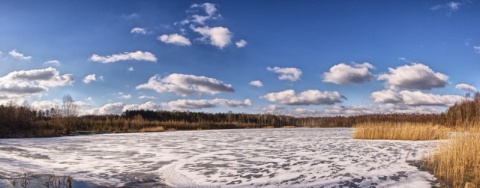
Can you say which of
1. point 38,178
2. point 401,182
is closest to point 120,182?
point 38,178

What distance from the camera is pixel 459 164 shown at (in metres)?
7.22

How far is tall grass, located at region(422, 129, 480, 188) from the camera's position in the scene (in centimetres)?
647

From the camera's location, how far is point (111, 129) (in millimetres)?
30672

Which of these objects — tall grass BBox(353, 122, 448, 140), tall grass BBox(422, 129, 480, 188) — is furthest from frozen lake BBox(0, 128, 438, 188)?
tall grass BBox(353, 122, 448, 140)

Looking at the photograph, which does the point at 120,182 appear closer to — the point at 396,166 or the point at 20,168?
the point at 20,168

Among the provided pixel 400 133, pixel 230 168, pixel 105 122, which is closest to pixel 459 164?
pixel 230 168

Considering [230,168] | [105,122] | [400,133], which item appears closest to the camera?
[230,168]

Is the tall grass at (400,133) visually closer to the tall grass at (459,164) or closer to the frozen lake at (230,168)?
the frozen lake at (230,168)

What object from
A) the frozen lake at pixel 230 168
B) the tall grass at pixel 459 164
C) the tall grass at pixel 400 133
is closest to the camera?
the tall grass at pixel 459 164

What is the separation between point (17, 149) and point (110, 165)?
532 cm

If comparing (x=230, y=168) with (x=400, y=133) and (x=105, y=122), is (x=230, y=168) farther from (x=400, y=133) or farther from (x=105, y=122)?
(x=105, y=122)

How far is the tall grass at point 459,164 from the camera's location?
255 inches

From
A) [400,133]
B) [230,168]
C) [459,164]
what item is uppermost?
[400,133]

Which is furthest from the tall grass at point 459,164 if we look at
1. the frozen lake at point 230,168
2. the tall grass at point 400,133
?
the tall grass at point 400,133
